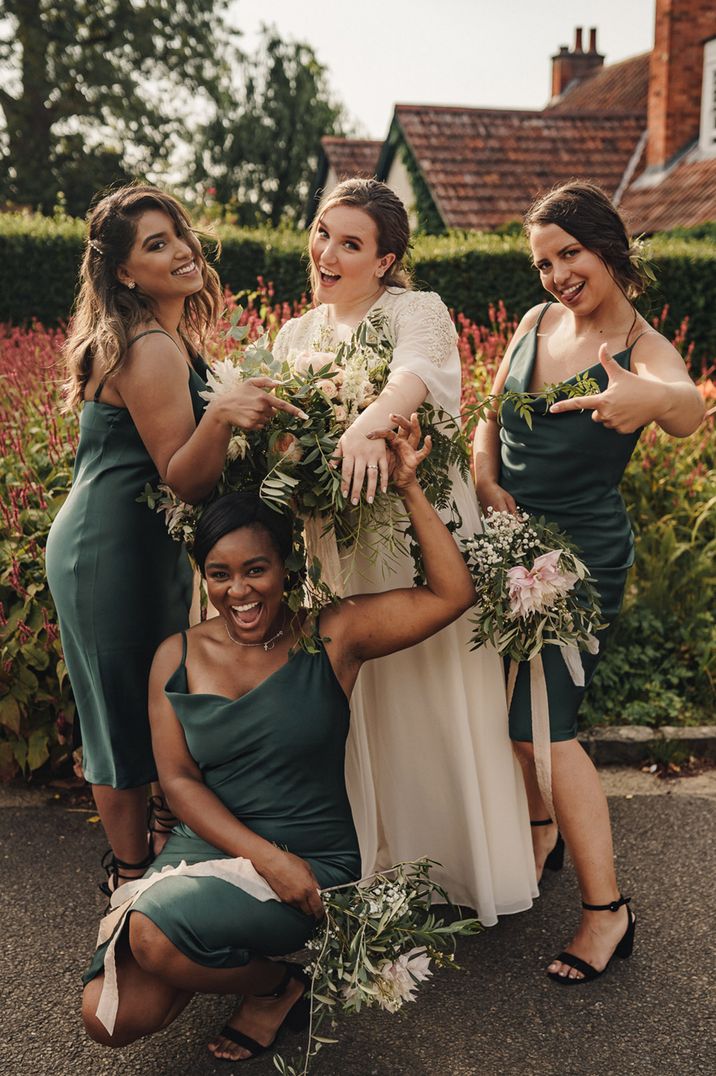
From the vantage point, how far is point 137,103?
92.3ft

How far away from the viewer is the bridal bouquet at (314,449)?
2.48 meters

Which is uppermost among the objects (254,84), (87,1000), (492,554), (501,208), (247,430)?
(254,84)

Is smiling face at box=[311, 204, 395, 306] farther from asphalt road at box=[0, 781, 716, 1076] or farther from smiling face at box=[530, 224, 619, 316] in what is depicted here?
asphalt road at box=[0, 781, 716, 1076]

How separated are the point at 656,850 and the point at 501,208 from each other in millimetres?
13916

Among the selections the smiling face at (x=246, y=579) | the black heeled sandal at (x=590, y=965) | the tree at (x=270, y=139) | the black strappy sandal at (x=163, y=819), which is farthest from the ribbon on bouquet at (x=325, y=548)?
the tree at (x=270, y=139)

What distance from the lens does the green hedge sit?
1036 centimetres

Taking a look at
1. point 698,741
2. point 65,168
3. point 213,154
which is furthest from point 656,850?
point 213,154

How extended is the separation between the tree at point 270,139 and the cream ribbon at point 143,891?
34354 mm

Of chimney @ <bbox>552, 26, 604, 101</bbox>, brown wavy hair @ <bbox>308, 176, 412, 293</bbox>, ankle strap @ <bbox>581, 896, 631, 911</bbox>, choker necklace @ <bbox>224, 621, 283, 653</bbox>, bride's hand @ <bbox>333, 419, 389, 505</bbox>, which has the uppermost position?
chimney @ <bbox>552, 26, 604, 101</bbox>

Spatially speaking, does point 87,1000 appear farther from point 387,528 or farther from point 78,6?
point 78,6

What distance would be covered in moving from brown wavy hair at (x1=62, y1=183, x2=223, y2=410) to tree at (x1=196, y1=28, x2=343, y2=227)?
33.4 metres

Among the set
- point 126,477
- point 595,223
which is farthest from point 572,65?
point 126,477

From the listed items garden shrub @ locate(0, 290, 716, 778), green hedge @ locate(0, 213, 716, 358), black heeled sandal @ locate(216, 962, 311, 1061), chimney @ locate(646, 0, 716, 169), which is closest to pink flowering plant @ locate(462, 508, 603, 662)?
black heeled sandal @ locate(216, 962, 311, 1061)

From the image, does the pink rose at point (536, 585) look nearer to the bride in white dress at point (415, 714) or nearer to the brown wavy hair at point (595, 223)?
the bride in white dress at point (415, 714)
